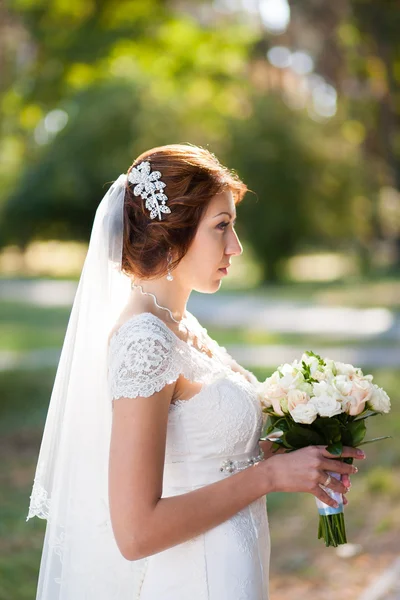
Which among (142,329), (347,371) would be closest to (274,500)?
(347,371)

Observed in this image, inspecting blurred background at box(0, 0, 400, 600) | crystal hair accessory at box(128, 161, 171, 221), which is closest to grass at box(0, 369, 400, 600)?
blurred background at box(0, 0, 400, 600)

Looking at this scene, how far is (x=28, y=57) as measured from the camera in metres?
29.0

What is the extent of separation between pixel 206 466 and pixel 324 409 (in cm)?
36

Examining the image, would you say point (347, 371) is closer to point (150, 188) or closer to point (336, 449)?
point (336, 449)

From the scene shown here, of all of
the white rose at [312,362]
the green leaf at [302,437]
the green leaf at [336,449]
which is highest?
the white rose at [312,362]

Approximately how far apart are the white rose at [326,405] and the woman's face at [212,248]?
411 millimetres

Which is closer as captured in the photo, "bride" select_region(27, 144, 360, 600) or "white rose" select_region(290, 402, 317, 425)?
"bride" select_region(27, 144, 360, 600)

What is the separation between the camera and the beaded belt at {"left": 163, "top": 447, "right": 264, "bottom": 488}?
2586 mm

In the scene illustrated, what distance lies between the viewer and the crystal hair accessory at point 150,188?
2531 mm

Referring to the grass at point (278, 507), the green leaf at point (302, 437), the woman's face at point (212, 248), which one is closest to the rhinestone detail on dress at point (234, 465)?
the green leaf at point (302, 437)

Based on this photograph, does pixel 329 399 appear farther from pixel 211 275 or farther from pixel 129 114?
pixel 129 114

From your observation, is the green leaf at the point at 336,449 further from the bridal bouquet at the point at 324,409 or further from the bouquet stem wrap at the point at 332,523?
the bouquet stem wrap at the point at 332,523

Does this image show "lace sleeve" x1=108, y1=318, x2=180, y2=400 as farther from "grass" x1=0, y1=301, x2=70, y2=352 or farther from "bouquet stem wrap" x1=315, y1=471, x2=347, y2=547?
"grass" x1=0, y1=301, x2=70, y2=352

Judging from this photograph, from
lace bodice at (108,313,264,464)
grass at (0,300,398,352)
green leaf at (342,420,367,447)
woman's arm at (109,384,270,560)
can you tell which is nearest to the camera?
woman's arm at (109,384,270,560)
